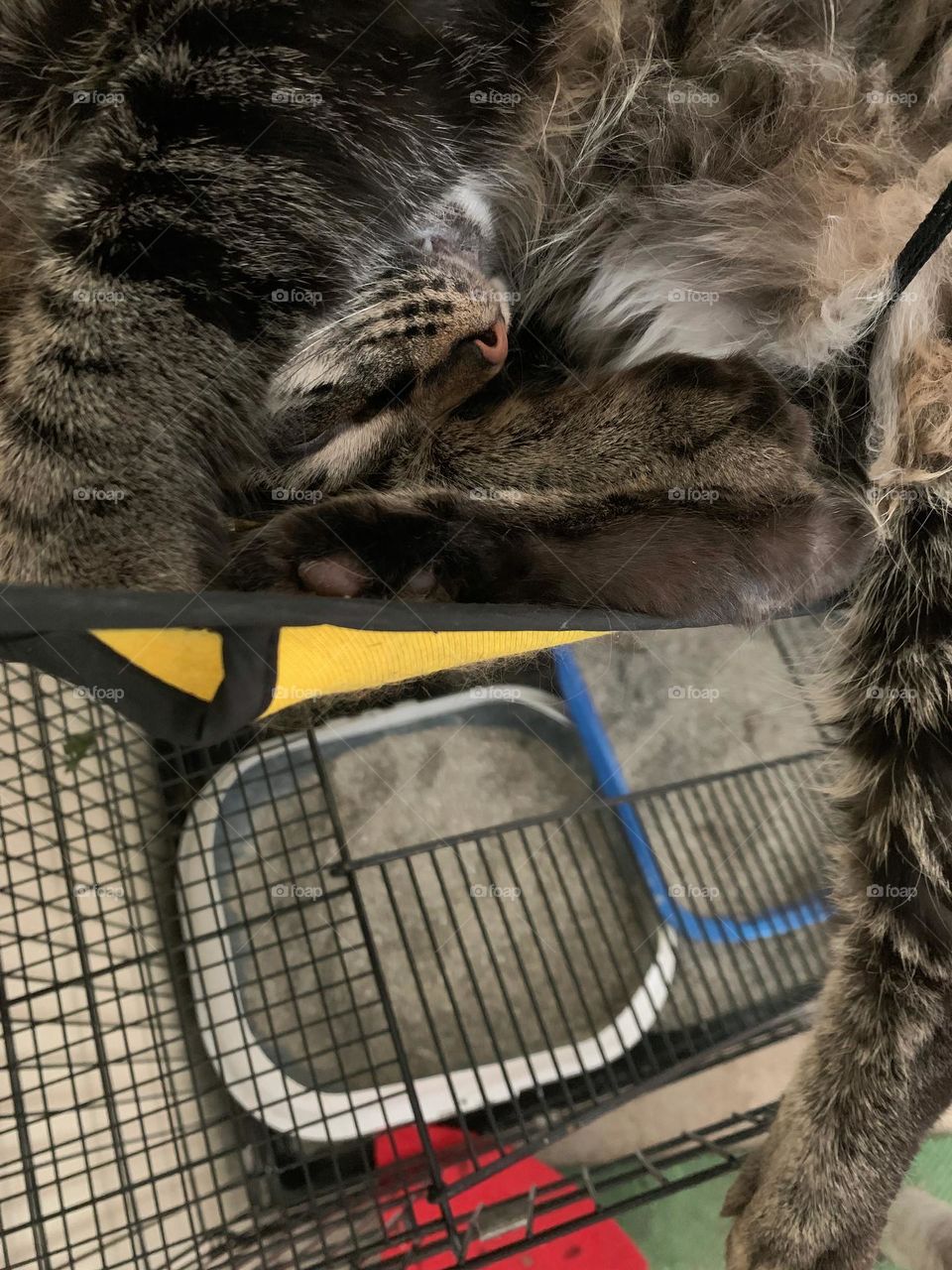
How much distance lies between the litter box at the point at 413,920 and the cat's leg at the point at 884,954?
1.35 feet

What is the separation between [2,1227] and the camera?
3.01 feet

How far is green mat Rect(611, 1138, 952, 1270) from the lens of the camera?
1205mm

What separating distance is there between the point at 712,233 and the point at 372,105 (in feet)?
1.18

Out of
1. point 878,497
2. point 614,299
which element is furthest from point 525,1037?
point 614,299

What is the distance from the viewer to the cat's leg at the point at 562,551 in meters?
0.70

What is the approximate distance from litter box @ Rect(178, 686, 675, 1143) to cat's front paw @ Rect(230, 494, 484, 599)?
63 centimetres

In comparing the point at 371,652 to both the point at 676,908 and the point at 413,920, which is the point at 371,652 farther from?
the point at 676,908

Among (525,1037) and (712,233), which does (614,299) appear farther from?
(525,1037)

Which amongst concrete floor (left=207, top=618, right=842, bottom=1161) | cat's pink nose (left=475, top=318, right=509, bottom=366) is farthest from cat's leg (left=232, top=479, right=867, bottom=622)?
concrete floor (left=207, top=618, right=842, bottom=1161)

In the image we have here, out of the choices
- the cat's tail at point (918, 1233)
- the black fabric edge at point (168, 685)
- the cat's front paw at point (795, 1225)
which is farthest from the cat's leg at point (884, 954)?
the black fabric edge at point (168, 685)

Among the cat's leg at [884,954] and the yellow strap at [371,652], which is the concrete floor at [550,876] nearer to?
the cat's leg at [884,954]

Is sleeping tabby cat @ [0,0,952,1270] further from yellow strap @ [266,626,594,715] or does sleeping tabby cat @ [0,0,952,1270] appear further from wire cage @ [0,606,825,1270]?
wire cage @ [0,606,825,1270]

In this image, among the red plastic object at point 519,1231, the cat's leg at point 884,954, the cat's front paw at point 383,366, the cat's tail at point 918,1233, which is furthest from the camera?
the red plastic object at point 519,1231

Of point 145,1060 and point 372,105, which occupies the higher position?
point 372,105
